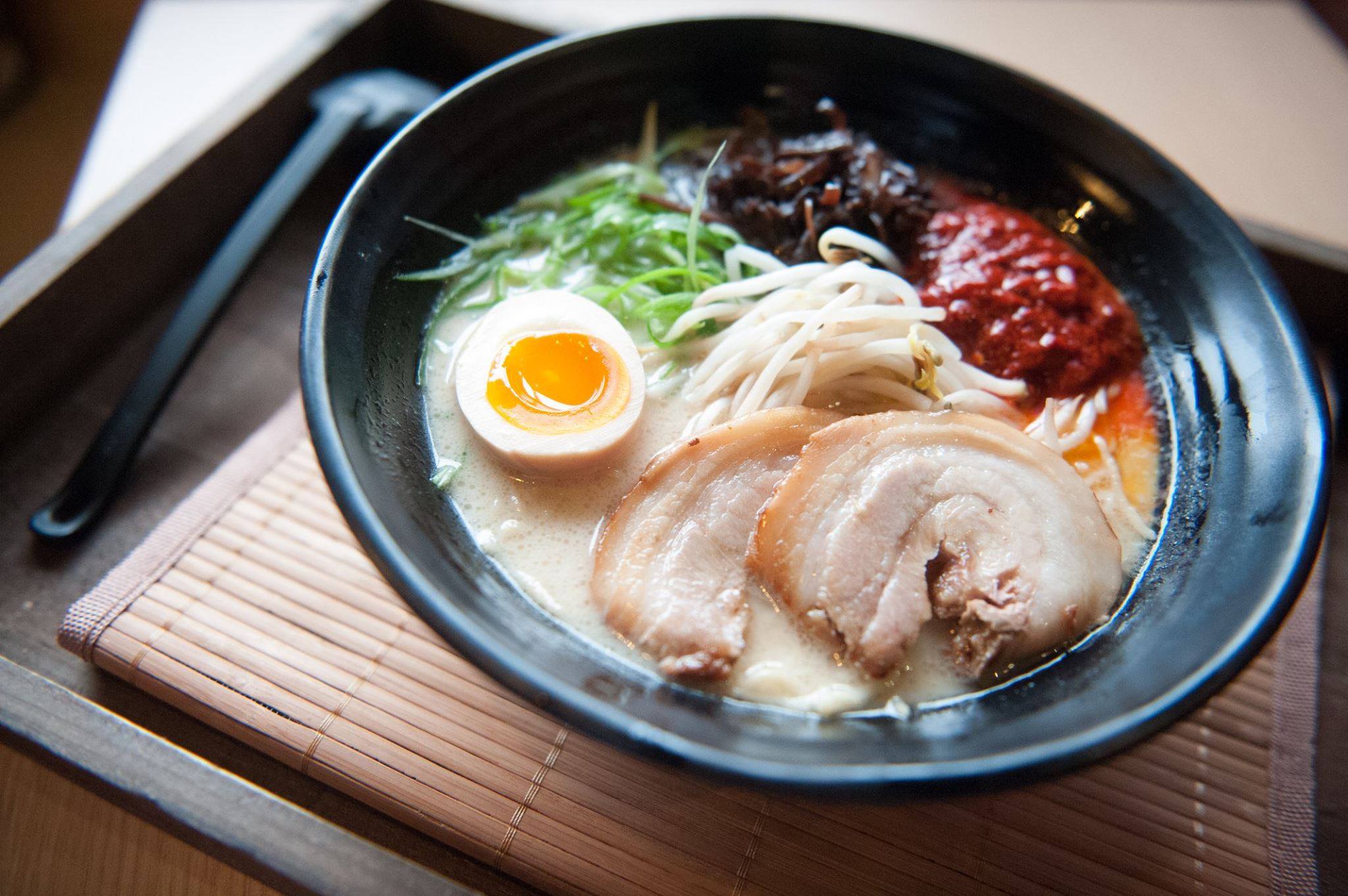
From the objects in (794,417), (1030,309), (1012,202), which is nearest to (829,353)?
(794,417)

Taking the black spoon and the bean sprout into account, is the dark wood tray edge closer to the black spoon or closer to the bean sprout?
the black spoon

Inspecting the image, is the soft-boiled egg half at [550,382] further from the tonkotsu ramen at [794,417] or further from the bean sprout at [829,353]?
the bean sprout at [829,353]

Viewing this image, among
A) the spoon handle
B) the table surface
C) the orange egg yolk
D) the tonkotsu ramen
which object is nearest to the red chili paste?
the tonkotsu ramen

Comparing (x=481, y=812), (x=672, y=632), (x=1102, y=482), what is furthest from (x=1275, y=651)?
(x=481, y=812)

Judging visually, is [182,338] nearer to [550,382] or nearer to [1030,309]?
[550,382]

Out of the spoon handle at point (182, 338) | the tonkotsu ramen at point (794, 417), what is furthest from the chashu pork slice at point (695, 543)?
the spoon handle at point (182, 338)

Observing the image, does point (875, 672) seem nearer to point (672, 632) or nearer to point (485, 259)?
point (672, 632)
